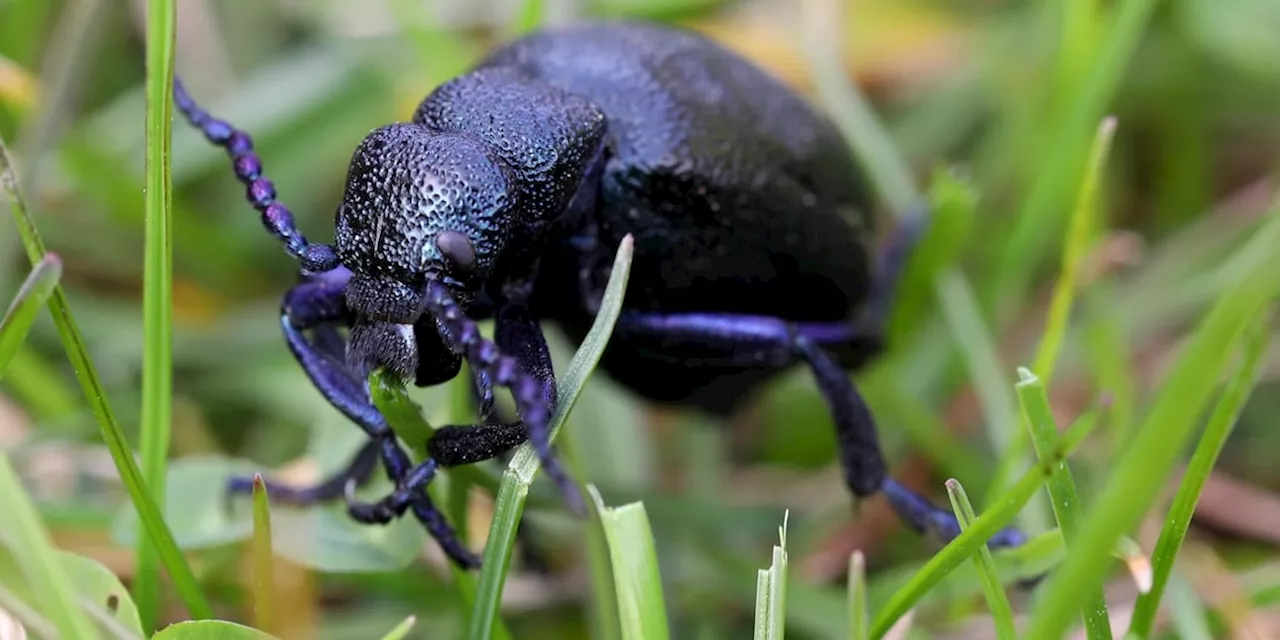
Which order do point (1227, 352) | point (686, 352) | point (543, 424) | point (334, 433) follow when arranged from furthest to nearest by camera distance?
1. point (334, 433)
2. point (686, 352)
3. point (543, 424)
4. point (1227, 352)

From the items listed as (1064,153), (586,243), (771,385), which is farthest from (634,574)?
(1064,153)

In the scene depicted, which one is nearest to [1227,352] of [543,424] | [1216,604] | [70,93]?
[543,424]

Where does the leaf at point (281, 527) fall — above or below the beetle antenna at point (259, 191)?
below

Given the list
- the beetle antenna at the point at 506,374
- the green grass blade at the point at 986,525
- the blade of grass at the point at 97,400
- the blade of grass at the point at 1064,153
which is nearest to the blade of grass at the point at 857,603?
the green grass blade at the point at 986,525

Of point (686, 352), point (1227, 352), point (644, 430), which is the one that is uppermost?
point (1227, 352)

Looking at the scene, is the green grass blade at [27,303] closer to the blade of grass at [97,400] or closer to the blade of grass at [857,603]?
the blade of grass at [97,400]

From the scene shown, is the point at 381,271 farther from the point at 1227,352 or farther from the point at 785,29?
the point at 785,29
